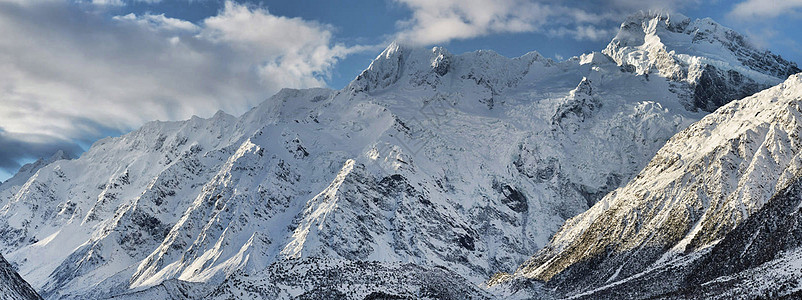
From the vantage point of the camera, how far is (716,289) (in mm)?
187250

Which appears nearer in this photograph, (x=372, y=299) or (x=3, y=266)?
(x=3, y=266)

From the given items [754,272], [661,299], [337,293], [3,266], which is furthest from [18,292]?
[754,272]

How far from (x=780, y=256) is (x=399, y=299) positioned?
92.2 metres

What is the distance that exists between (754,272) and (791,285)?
72.5 ft

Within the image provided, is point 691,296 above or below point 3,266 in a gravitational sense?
below

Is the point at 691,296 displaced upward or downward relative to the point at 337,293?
downward

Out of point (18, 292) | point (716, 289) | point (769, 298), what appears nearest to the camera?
point (18, 292)

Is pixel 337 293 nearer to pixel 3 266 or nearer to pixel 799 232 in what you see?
pixel 3 266

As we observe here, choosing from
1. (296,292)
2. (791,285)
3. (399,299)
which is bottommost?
(791,285)

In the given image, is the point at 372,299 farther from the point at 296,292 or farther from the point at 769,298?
the point at 769,298

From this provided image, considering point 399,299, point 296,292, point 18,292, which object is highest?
point 18,292

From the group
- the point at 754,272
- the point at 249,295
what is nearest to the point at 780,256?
Answer: the point at 754,272

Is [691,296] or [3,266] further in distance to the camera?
[691,296]

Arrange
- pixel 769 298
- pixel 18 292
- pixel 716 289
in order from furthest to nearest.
A: pixel 716 289 < pixel 769 298 < pixel 18 292
